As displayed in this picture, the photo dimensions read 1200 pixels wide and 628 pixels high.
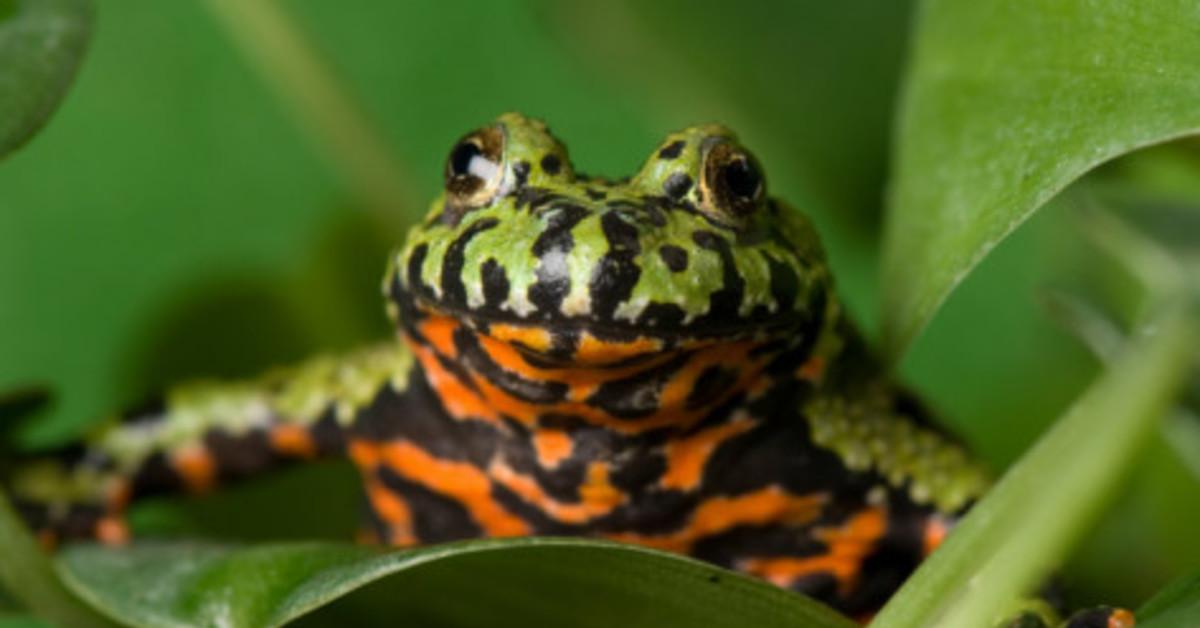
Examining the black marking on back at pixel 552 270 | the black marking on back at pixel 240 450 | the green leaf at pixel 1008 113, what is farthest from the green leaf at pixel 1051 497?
the black marking on back at pixel 240 450

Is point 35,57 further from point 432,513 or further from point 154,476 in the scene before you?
point 154,476

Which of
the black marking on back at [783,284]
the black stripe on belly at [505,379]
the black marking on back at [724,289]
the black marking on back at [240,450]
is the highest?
the black marking on back at [724,289]

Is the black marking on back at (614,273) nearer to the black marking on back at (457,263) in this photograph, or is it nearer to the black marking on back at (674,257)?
the black marking on back at (674,257)

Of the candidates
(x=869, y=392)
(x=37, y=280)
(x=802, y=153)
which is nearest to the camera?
(x=869, y=392)

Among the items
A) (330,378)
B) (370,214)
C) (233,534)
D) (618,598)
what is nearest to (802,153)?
(370,214)

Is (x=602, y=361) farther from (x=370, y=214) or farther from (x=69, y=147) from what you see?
(x=69, y=147)

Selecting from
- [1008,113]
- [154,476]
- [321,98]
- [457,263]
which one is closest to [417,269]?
[457,263]

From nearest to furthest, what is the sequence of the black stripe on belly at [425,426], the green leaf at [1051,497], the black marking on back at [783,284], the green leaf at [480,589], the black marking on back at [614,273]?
the green leaf at [1051,497] → the green leaf at [480,589] → the black marking on back at [614,273] → the black marking on back at [783,284] → the black stripe on belly at [425,426]
